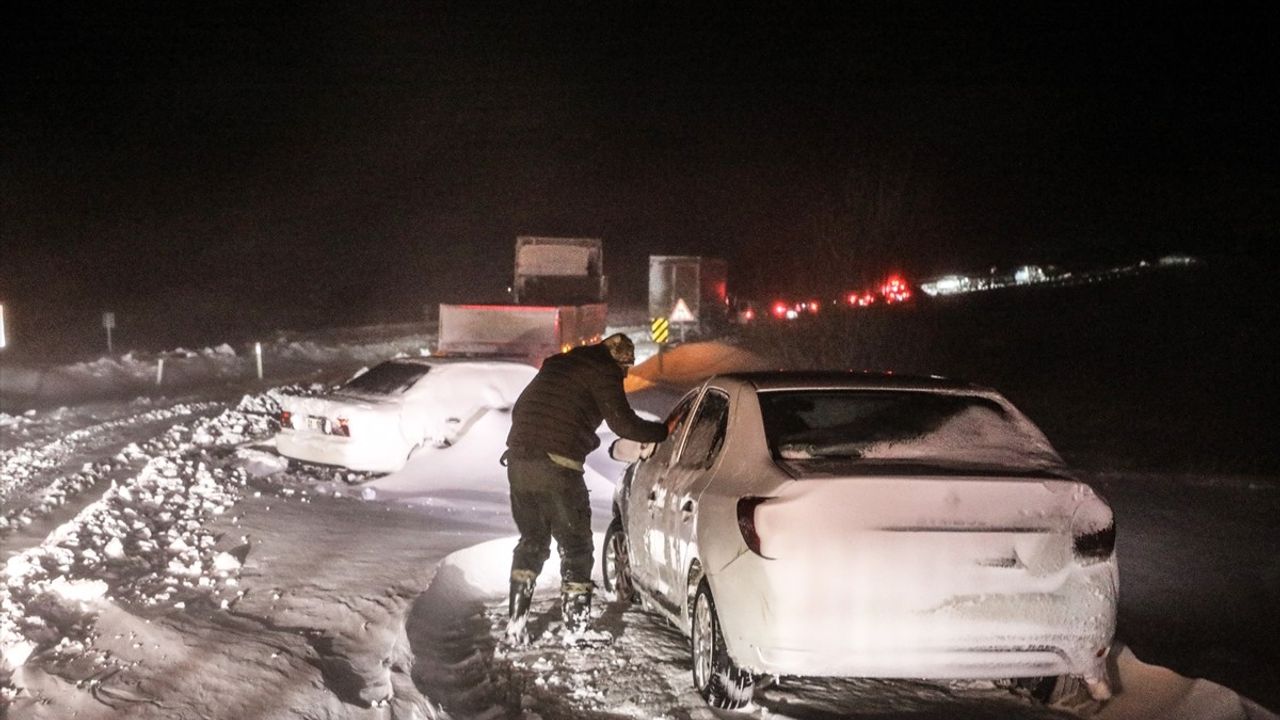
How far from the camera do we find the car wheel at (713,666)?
5.24m

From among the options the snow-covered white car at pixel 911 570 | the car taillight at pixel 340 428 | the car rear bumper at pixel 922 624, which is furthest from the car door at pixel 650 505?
the car taillight at pixel 340 428

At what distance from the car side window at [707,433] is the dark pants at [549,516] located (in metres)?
0.67

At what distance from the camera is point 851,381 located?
5.95m

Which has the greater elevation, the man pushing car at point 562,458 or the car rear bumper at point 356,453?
the man pushing car at point 562,458

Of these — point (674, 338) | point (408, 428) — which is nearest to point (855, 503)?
point (408, 428)

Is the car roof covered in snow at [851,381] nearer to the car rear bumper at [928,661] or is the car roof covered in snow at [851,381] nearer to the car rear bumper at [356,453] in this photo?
the car rear bumper at [928,661]

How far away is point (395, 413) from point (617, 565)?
14.1 feet

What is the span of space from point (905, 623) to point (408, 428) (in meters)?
7.16

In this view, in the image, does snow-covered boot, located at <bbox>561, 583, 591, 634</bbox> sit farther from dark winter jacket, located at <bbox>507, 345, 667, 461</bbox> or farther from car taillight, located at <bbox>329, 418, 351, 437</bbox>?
car taillight, located at <bbox>329, 418, 351, 437</bbox>

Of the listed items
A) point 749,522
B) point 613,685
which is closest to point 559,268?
point 613,685

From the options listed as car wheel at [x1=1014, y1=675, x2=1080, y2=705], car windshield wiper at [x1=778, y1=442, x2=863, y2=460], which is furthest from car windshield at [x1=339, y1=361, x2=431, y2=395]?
car wheel at [x1=1014, y1=675, x2=1080, y2=705]

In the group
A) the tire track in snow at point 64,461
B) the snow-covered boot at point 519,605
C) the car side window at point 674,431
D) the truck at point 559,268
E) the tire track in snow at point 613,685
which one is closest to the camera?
the tire track in snow at point 613,685

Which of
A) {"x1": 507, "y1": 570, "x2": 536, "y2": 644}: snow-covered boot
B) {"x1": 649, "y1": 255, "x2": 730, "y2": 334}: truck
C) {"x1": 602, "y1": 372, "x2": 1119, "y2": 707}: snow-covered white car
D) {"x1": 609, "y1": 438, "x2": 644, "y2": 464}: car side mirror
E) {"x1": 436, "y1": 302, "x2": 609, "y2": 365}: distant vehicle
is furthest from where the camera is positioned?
{"x1": 649, "y1": 255, "x2": 730, "y2": 334}: truck

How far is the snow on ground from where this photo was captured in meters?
5.23
